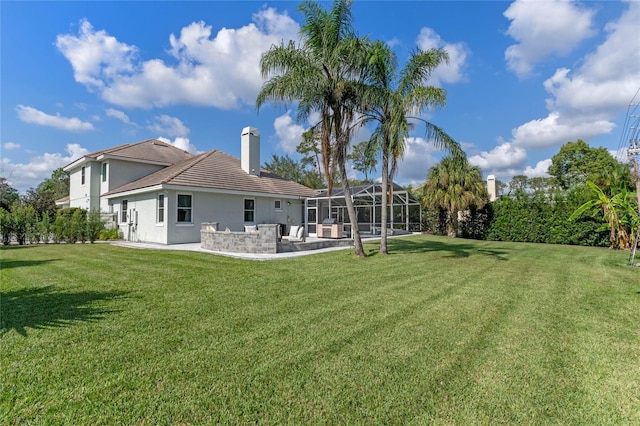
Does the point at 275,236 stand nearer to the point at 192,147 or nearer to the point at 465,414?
the point at 465,414

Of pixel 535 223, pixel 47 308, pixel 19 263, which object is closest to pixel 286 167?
pixel 535 223

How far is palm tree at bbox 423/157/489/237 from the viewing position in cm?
2125

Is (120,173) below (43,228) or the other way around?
the other way around

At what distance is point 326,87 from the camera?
439 inches

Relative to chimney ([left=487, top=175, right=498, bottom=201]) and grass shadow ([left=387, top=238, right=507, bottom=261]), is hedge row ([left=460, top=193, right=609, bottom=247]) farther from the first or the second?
chimney ([left=487, top=175, right=498, bottom=201])

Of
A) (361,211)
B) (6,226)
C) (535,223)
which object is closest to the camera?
(6,226)

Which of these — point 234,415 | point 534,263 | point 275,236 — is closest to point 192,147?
point 275,236

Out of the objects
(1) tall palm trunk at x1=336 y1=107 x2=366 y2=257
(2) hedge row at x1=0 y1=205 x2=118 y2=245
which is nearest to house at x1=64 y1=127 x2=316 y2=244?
(2) hedge row at x1=0 y1=205 x2=118 y2=245

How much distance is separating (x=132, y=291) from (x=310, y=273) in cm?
421

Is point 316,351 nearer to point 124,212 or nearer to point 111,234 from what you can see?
point 111,234

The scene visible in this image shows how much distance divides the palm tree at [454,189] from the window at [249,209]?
1243 cm

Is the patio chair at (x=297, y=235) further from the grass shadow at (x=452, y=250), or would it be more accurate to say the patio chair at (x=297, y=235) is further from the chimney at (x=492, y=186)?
the chimney at (x=492, y=186)

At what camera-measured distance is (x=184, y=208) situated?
1655cm

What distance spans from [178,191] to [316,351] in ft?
48.1
